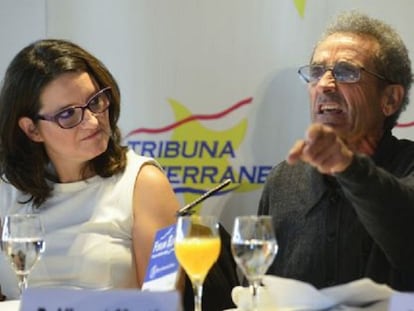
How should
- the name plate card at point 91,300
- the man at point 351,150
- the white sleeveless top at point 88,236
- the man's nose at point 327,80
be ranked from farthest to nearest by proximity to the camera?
the white sleeveless top at point 88,236, the man's nose at point 327,80, the man at point 351,150, the name plate card at point 91,300

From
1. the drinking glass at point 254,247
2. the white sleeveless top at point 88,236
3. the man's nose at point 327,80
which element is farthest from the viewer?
the white sleeveless top at point 88,236

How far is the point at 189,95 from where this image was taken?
2633 mm

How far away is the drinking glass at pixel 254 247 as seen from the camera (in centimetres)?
134

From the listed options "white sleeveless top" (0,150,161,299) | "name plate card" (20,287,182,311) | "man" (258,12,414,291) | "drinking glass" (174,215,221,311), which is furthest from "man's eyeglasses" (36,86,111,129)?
"name plate card" (20,287,182,311)

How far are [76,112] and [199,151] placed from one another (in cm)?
67

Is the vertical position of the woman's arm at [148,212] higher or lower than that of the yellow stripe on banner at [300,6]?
lower

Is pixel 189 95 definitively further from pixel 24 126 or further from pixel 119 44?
pixel 24 126

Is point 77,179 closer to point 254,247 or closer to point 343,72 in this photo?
point 343,72

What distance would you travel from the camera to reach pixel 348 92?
1.88 meters

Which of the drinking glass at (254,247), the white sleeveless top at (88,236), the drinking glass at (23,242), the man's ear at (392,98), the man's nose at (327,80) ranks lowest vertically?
the white sleeveless top at (88,236)

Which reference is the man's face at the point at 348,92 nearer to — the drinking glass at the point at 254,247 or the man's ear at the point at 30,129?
the drinking glass at the point at 254,247

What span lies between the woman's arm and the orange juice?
666mm

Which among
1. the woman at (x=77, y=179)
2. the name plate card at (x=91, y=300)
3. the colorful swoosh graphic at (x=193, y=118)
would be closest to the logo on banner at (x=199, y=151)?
the colorful swoosh graphic at (x=193, y=118)

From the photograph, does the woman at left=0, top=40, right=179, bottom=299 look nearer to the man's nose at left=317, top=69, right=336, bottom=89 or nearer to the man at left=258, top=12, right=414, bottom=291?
the man at left=258, top=12, right=414, bottom=291
